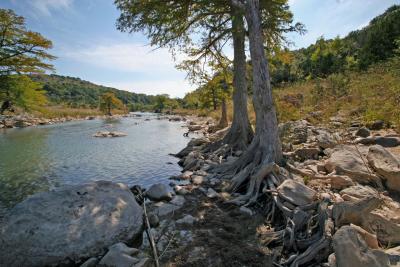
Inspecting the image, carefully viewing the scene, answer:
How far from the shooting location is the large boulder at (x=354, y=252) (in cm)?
279

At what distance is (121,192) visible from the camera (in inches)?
231

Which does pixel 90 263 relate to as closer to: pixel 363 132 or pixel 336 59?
pixel 363 132

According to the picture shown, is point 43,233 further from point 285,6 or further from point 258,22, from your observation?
point 285,6

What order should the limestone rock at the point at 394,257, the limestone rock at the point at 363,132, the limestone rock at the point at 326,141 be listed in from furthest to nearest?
the limestone rock at the point at 363,132 → the limestone rock at the point at 326,141 → the limestone rock at the point at 394,257

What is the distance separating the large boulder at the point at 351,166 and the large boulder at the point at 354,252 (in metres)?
2.66

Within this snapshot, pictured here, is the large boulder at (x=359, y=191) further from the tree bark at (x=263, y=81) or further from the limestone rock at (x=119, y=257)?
the limestone rock at (x=119, y=257)

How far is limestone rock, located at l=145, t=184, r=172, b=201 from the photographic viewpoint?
7.01 metres

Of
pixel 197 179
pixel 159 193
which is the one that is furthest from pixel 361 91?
pixel 159 193

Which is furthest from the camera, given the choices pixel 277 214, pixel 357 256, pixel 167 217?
pixel 167 217

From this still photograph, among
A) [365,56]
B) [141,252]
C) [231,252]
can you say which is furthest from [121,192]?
[365,56]

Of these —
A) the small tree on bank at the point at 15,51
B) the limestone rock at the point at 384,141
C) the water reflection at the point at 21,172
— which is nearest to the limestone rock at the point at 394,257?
the limestone rock at the point at 384,141

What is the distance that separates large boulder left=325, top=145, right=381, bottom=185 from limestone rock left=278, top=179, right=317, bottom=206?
1.36 meters

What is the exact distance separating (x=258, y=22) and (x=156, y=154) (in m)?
9.25

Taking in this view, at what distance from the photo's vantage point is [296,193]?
512 centimetres
